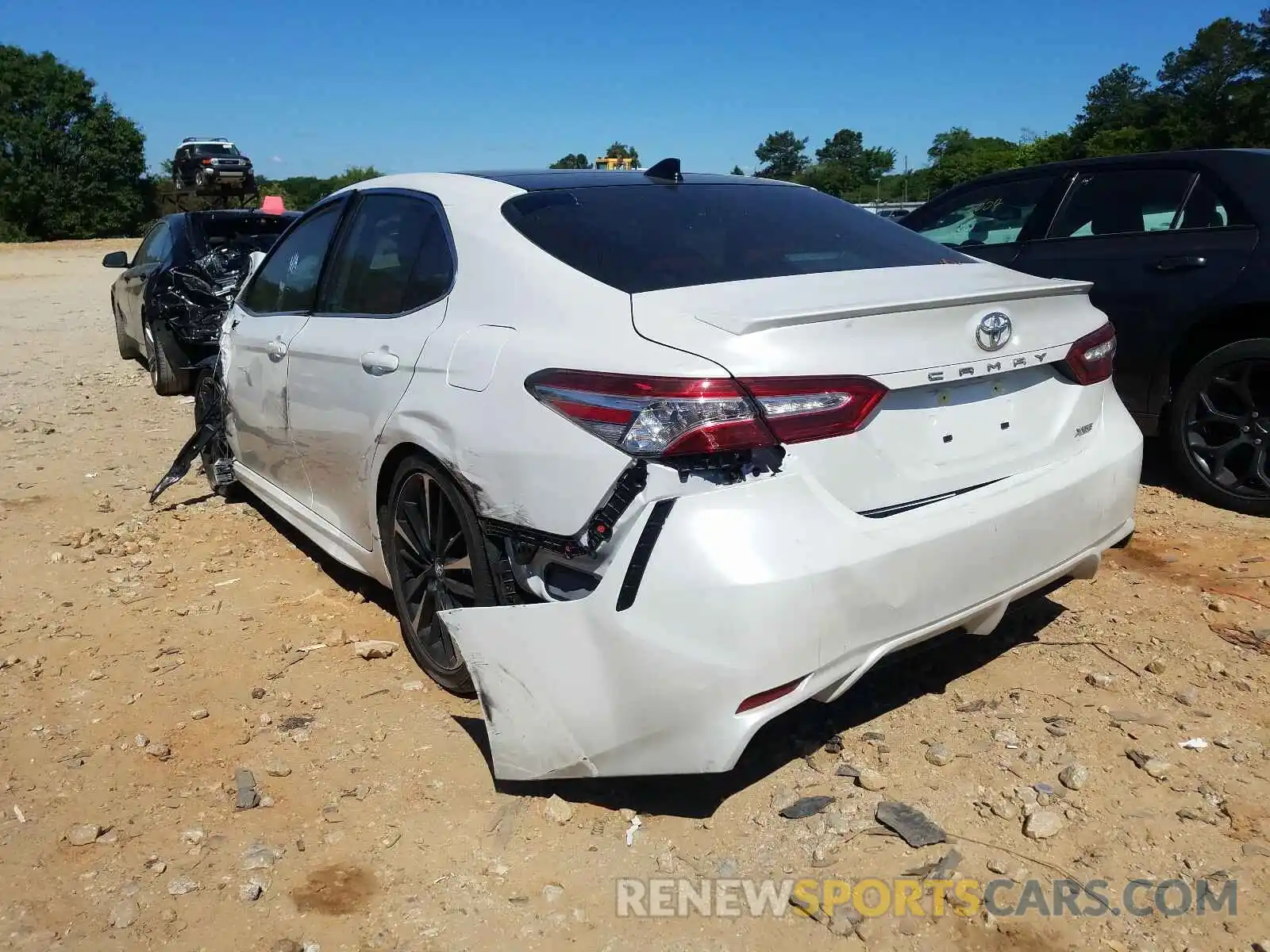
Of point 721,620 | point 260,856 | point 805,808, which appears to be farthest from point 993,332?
point 260,856

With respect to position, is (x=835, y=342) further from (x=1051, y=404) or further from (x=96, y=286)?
(x=96, y=286)

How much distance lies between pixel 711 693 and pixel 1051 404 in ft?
4.48

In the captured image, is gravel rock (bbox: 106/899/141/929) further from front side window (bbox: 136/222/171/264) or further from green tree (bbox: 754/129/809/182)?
green tree (bbox: 754/129/809/182)

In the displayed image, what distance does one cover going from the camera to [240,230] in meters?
9.63

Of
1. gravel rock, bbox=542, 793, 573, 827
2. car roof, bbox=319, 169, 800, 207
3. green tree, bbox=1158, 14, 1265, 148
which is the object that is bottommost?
gravel rock, bbox=542, 793, 573, 827

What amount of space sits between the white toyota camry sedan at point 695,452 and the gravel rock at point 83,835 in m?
1.07

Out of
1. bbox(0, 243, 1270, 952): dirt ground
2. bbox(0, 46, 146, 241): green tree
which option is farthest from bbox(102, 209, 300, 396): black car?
bbox(0, 46, 146, 241): green tree

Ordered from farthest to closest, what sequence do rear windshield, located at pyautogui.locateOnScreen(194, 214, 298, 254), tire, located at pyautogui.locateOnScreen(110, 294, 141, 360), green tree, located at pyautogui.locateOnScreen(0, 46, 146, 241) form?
green tree, located at pyautogui.locateOnScreen(0, 46, 146, 241)
tire, located at pyautogui.locateOnScreen(110, 294, 141, 360)
rear windshield, located at pyautogui.locateOnScreen(194, 214, 298, 254)

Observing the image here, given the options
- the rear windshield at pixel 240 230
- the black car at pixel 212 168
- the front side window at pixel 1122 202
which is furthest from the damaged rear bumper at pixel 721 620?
the black car at pixel 212 168

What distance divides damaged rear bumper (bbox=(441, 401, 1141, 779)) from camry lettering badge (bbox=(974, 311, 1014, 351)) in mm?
374

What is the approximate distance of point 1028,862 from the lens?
7.98ft

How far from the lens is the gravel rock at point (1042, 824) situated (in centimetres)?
252

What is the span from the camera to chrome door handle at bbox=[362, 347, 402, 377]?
10.7ft

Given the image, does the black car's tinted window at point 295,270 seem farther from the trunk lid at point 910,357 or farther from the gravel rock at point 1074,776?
the gravel rock at point 1074,776
